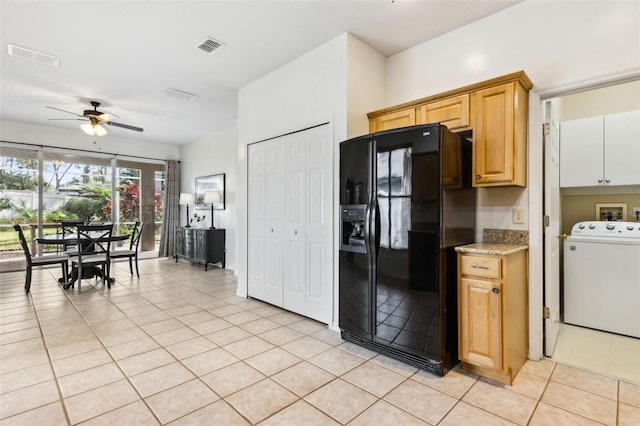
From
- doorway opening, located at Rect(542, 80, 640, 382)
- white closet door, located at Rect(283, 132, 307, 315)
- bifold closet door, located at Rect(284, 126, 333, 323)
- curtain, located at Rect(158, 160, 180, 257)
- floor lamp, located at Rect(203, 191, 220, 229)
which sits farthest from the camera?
curtain, located at Rect(158, 160, 180, 257)

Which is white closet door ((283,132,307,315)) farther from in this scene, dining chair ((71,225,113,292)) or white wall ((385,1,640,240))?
dining chair ((71,225,113,292))

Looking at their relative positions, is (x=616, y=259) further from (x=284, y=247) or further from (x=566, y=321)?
(x=284, y=247)

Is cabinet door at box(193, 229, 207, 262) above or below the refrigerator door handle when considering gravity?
below

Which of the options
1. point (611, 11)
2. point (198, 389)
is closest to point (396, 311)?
point (198, 389)

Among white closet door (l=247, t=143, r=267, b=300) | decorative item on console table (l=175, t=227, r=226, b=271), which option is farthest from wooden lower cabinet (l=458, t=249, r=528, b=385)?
decorative item on console table (l=175, t=227, r=226, b=271)

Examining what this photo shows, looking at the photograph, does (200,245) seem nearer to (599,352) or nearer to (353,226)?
(353,226)

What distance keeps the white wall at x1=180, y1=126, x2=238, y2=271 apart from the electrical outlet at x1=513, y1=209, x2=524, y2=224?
13.8 ft

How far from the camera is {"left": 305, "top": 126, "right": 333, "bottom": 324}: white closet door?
3104 mm

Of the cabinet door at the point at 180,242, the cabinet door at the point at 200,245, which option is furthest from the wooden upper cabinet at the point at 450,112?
the cabinet door at the point at 180,242

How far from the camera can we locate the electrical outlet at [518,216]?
2510 mm

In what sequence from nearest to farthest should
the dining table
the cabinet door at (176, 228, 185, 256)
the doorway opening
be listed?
the doorway opening, the dining table, the cabinet door at (176, 228, 185, 256)

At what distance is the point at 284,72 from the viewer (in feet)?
11.9

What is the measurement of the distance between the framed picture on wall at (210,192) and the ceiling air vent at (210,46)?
3297 mm

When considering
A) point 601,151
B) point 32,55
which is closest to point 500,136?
point 601,151
